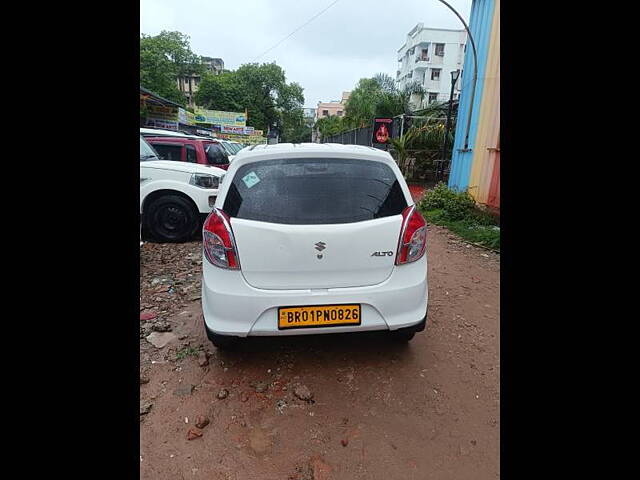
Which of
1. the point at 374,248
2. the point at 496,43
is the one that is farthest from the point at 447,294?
the point at 496,43

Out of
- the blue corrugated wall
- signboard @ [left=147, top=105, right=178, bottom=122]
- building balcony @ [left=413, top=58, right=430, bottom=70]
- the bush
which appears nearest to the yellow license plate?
the bush

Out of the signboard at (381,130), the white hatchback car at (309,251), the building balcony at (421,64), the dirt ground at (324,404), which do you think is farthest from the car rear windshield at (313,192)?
the building balcony at (421,64)

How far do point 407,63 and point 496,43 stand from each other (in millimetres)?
50620

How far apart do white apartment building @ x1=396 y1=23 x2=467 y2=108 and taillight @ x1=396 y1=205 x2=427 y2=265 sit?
158ft

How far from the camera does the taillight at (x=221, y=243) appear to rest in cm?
224

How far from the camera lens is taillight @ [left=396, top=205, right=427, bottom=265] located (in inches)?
92.7

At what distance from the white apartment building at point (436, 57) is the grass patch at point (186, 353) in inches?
1918

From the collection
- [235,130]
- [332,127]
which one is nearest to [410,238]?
[332,127]

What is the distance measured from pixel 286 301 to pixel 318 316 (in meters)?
0.23

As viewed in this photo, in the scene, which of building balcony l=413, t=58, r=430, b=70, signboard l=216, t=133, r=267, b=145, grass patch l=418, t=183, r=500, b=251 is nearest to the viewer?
grass patch l=418, t=183, r=500, b=251

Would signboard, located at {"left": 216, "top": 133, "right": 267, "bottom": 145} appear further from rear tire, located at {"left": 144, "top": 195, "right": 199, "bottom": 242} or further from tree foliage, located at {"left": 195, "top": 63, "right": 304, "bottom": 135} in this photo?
rear tire, located at {"left": 144, "top": 195, "right": 199, "bottom": 242}

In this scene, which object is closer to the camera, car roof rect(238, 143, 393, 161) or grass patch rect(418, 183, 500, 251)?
car roof rect(238, 143, 393, 161)

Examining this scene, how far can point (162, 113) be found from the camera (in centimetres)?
2130

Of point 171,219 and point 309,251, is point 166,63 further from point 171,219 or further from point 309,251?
point 309,251
